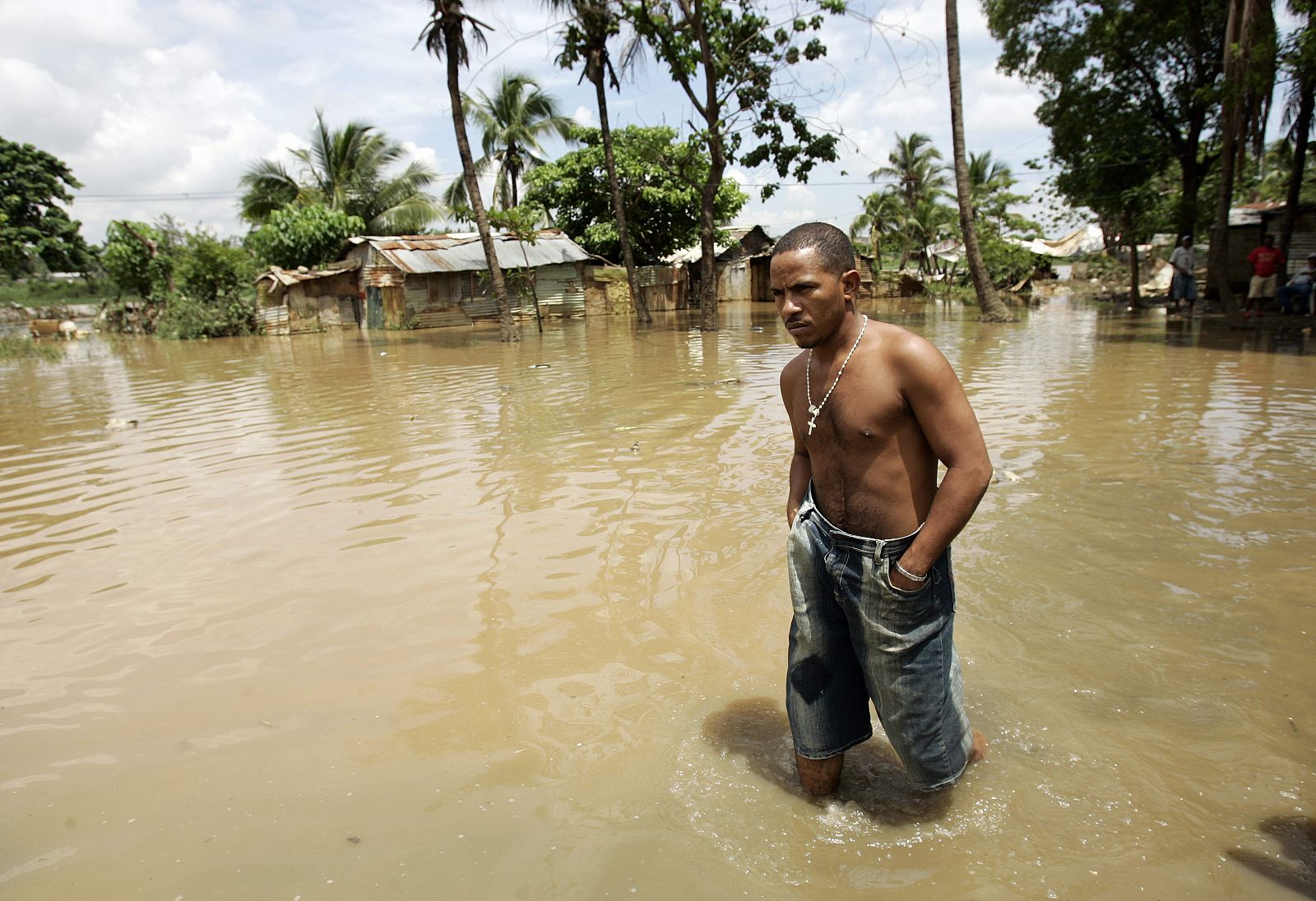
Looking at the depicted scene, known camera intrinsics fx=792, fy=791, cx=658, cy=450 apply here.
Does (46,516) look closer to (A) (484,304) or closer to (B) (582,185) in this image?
(A) (484,304)

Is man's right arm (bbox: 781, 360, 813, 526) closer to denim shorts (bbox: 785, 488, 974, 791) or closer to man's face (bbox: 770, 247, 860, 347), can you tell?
denim shorts (bbox: 785, 488, 974, 791)

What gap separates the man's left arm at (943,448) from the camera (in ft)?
6.17

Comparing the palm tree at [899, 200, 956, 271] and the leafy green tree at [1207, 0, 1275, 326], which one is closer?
the leafy green tree at [1207, 0, 1275, 326]

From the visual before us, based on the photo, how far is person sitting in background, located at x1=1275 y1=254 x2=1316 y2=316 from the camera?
45.1 feet

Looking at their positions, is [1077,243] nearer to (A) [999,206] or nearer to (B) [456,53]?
(A) [999,206]

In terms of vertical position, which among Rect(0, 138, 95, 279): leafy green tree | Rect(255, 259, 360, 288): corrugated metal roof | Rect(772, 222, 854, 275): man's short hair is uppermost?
Rect(0, 138, 95, 279): leafy green tree

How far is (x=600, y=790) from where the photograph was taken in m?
2.42

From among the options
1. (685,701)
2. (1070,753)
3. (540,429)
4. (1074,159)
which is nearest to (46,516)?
(540,429)

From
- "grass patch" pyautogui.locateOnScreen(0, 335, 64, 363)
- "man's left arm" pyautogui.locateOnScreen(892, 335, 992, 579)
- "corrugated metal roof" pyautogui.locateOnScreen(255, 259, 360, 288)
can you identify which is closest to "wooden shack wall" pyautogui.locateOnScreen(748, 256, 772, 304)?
"corrugated metal roof" pyautogui.locateOnScreen(255, 259, 360, 288)

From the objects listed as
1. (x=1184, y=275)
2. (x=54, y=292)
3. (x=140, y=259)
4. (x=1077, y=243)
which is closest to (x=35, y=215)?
(x=54, y=292)

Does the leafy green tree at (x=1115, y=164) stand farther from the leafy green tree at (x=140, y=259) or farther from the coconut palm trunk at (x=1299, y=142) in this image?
the leafy green tree at (x=140, y=259)

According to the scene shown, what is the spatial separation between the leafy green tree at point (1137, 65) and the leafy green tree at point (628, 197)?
34.3 ft

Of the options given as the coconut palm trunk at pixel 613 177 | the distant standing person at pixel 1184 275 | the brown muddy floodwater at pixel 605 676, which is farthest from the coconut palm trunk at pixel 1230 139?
the coconut palm trunk at pixel 613 177

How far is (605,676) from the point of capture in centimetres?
308
